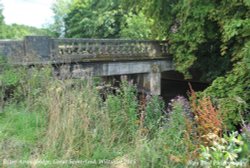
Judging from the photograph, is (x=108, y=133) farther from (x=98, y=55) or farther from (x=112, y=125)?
(x=98, y=55)

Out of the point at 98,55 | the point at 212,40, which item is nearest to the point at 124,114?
the point at 98,55

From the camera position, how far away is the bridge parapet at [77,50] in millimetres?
7177

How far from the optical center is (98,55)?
32.7 ft

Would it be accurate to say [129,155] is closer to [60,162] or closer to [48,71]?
[60,162]

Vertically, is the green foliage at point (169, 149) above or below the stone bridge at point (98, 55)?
below

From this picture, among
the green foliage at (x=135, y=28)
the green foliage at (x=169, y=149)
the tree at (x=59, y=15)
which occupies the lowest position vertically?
the green foliage at (x=169, y=149)

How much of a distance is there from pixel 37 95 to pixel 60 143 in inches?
60.2

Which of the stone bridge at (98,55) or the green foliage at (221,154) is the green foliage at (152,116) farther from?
the stone bridge at (98,55)

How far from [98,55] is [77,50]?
84 cm

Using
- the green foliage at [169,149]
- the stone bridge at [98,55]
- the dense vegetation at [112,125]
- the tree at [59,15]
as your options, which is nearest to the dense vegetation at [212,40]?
the dense vegetation at [112,125]

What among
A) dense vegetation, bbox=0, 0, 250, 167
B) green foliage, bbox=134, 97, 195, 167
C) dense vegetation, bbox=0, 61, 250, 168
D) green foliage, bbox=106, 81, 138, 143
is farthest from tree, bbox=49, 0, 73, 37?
green foliage, bbox=134, 97, 195, 167

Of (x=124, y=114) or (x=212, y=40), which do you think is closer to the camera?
(x=124, y=114)

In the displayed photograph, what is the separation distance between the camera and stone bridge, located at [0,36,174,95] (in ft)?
24.0

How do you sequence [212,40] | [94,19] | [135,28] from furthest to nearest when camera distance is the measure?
[94,19] < [135,28] < [212,40]
